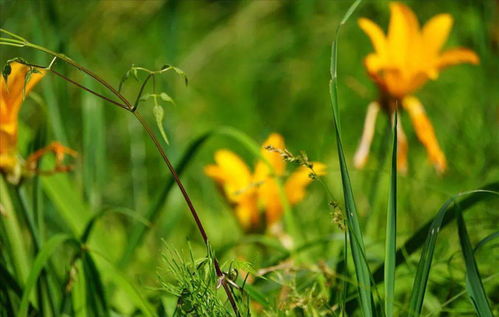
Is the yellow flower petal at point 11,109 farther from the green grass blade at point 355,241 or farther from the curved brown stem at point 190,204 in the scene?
the green grass blade at point 355,241

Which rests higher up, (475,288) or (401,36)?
(401,36)

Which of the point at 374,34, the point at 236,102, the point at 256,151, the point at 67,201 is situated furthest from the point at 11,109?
the point at 236,102

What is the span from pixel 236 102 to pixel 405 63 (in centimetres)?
159

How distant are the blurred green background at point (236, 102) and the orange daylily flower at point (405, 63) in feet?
0.20

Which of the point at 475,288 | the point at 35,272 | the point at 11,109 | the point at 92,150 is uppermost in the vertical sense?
the point at 11,109

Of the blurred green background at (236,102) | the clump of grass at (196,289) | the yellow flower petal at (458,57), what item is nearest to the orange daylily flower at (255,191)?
the blurred green background at (236,102)

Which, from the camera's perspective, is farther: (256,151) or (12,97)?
(256,151)

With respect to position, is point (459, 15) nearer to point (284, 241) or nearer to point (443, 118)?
point (443, 118)

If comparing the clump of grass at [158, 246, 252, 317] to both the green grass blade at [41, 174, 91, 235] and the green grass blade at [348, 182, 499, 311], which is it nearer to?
the green grass blade at [348, 182, 499, 311]

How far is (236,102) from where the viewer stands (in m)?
3.08

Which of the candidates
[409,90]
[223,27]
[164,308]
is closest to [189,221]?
[409,90]

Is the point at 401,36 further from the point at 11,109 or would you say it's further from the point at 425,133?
the point at 11,109

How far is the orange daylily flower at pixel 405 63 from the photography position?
1.50 m

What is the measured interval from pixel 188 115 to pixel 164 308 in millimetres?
1997
